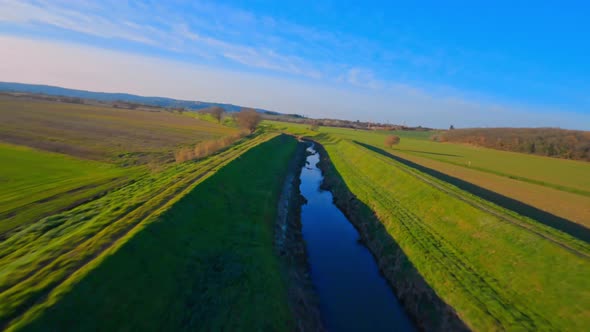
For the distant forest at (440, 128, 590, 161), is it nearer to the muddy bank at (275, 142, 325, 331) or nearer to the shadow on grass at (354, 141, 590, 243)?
the shadow on grass at (354, 141, 590, 243)

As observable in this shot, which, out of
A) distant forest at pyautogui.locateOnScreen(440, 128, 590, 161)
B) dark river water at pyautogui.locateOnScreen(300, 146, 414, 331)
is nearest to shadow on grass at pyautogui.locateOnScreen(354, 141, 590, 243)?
dark river water at pyautogui.locateOnScreen(300, 146, 414, 331)

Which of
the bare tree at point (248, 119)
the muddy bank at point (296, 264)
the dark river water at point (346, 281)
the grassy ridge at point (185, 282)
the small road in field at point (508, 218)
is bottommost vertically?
the dark river water at point (346, 281)

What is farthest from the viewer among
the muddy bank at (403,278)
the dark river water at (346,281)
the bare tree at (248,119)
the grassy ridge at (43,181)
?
the bare tree at (248,119)

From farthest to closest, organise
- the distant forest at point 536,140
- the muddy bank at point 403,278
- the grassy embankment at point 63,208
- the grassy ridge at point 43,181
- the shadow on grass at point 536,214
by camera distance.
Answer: the distant forest at point 536,140
the shadow on grass at point 536,214
the grassy ridge at point 43,181
the muddy bank at point 403,278
the grassy embankment at point 63,208

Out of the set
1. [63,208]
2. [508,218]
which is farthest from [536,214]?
[63,208]

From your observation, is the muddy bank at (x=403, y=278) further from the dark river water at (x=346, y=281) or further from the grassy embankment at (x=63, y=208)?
the grassy embankment at (x=63, y=208)

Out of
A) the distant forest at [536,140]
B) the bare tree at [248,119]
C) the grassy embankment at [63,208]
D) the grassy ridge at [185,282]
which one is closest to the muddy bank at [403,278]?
the grassy ridge at [185,282]
